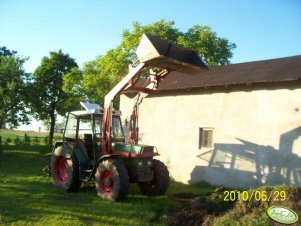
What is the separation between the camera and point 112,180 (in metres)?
9.04

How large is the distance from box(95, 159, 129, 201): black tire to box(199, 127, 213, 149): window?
484 cm

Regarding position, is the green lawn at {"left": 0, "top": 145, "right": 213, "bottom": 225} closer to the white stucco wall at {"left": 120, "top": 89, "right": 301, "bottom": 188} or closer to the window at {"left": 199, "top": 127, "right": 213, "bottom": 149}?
the white stucco wall at {"left": 120, "top": 89, "right": 301, "bottom": 188}

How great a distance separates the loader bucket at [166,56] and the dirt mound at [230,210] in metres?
3.43

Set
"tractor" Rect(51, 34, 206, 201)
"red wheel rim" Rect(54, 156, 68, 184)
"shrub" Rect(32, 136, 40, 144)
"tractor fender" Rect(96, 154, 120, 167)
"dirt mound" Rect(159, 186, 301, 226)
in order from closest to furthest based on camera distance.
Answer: "dirt mound" Rect(159, 186, 301, 226) < "tractor" Rect(51, 34, 206, 201) < "tractor fender" Rect(96, 154, 120, 167) < "red wheel rim" Rect(54, 156, 68, 184) < "shrub" Rect(32, 136, 40, 144)

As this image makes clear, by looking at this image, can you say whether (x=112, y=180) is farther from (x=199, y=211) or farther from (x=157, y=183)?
(x=199, y=211)

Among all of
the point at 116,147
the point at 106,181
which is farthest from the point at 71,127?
the point at 106,181

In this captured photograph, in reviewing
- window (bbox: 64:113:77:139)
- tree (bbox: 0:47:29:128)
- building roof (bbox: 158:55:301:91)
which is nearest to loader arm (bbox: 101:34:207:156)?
building roof (bbox: 158:55:301:91)

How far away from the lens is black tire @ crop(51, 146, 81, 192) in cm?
998

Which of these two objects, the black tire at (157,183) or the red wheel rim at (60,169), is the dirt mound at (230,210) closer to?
the black tire at (157,183)

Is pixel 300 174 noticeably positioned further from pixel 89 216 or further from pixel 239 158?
pixel 89 216

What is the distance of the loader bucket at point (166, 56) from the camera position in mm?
8695

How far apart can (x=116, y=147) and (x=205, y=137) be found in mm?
4364
